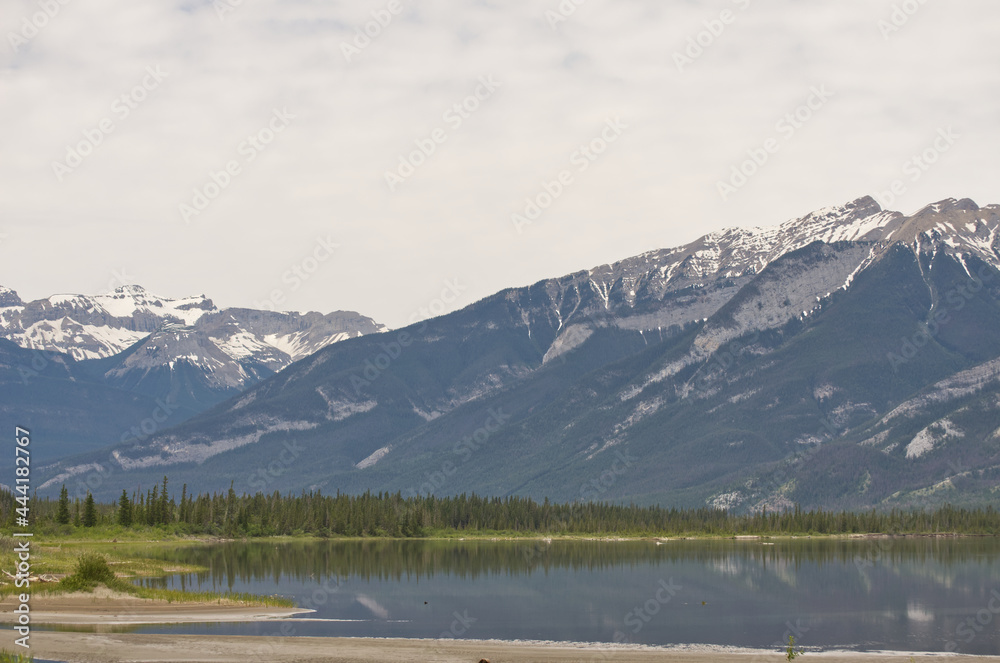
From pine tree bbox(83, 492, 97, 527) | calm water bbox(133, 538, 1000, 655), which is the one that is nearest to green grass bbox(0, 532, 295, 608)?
calm water bbox(133, 538, 1000, 655)

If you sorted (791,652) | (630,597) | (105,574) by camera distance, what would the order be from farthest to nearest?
(630,597), (105,574), (791,652)

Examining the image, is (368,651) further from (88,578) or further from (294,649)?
(88,578)

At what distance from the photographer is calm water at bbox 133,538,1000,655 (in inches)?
3460

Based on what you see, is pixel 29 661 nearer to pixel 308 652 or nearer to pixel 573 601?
pixel 308 652

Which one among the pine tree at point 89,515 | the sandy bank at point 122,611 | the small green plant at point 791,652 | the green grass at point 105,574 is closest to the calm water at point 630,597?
the small green plant at point 791,652

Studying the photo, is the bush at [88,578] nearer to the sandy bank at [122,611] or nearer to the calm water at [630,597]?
the sandy bank at [122,611]

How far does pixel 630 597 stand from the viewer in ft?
382

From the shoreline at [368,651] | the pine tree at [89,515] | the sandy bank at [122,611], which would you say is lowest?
the shoreline at [368,651]

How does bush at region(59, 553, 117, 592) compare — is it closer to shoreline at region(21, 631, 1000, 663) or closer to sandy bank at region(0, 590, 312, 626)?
sandy bank at region(0, 590, 312, 626)

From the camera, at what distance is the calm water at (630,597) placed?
288 feet

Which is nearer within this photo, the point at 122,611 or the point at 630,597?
the point at 122,611

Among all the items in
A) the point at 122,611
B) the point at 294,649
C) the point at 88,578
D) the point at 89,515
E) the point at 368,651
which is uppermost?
the point at 89,515

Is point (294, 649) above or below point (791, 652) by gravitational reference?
above

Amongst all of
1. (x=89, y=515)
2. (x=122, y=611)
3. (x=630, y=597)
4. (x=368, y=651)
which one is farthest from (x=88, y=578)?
(x=89, y=515)
